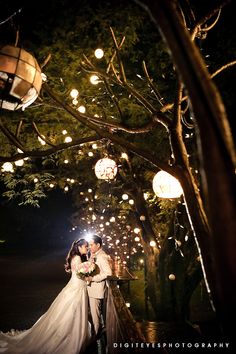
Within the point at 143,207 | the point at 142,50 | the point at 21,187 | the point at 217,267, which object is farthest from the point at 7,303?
the point at 217,267

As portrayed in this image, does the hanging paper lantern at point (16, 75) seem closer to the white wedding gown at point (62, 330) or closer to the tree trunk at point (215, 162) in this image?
the tree trunk at point (215, 162)

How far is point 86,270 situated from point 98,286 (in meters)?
0.70

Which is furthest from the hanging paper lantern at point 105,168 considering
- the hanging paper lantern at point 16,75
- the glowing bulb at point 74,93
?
the hanging paper lantern at point 16,75

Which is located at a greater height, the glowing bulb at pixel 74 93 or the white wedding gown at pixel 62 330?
the glowing bulb at pixel 74 93

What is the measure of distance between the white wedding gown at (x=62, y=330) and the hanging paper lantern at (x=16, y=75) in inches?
198

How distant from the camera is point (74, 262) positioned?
789cm

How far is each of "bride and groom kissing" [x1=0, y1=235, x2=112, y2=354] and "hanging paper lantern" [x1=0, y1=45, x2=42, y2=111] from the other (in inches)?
193

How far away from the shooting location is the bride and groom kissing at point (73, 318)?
7.02 metres

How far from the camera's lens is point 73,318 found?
7230 millimetres

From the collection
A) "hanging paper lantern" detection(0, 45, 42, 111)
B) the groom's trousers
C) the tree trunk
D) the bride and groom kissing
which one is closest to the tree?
the tree trunk

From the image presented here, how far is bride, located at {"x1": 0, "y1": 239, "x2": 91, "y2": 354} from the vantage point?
697 cm

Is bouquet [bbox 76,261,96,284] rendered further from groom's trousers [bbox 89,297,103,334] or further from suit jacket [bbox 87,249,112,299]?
groom's trousers [bbox 89,297,103,334]

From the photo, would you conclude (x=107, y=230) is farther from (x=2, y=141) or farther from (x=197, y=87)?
(x=197, y=87)

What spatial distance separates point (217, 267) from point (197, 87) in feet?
2.70
